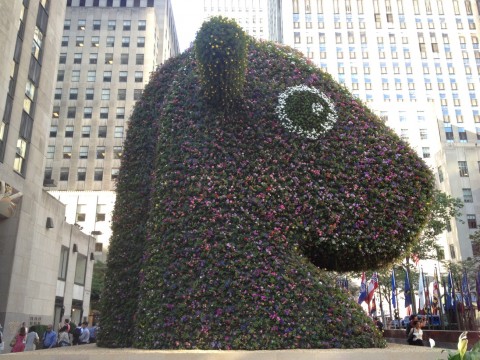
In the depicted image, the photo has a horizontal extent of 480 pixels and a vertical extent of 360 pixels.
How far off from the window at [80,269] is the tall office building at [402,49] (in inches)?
2297

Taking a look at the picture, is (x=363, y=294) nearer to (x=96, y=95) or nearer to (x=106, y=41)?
(x=96, y=95)

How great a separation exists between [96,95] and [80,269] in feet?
114

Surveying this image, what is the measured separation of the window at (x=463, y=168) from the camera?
5928 centimetres

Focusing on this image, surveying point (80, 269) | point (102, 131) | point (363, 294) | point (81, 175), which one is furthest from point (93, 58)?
point (363, 294)

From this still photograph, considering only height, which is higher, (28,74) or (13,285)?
(28,74)

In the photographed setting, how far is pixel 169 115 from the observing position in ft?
25.4

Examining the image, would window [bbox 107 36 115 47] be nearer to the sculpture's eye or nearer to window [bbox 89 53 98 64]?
window [bbox 89 53 98 64]

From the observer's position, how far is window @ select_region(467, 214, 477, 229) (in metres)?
57.9

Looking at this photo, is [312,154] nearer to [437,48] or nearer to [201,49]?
[201,49]

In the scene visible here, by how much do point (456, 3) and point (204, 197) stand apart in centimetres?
10302

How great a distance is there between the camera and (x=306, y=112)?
733 cm

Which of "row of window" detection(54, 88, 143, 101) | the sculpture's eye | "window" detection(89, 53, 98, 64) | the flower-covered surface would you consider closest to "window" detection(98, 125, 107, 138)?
"row of window" detection(54, 88, 143, 101)

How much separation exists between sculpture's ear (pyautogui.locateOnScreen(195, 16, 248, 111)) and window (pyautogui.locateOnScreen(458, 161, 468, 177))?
2333 inches

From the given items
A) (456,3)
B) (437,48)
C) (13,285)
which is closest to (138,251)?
(13,285)
